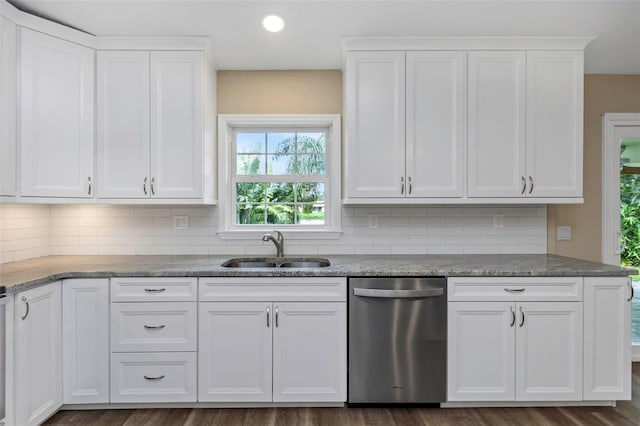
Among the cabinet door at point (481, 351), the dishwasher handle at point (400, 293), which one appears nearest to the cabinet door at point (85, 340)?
the dishwasher handle at point (400, 293)

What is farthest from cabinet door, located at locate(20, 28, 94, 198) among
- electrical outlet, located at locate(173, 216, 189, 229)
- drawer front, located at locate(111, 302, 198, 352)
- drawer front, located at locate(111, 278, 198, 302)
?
drawer front, located at locate(111, 302, 198, 352)

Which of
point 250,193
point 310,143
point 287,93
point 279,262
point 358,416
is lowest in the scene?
point 358,416

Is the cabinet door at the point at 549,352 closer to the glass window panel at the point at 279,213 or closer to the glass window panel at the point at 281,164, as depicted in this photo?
the glass window panel at the point at 279,213

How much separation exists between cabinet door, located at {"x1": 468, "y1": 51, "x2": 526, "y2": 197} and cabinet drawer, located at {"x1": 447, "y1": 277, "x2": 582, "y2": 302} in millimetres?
742

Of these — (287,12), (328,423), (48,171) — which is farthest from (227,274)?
(287,12)

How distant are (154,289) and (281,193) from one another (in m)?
1.28

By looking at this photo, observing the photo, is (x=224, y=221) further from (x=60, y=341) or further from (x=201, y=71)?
(x=60, y=341)

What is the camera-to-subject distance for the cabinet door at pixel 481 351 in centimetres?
249

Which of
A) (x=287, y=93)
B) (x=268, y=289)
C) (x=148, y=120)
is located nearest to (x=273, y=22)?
(x=287, y=93)

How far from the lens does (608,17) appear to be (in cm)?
276

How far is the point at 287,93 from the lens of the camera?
3227 millimetres

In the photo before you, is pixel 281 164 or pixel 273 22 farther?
pixel 281 164

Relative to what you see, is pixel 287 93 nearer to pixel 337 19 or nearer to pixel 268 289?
pixel 337 19

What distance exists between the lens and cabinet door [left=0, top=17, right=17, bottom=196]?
237 centimetres
